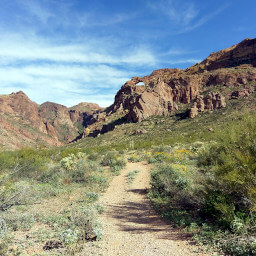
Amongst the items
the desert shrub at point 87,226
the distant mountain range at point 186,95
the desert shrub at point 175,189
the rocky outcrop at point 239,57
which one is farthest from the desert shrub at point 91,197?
the rocky outcrop at point 239,57

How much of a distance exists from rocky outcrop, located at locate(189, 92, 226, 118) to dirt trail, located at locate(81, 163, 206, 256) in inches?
2119

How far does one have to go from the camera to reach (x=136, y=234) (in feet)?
16.8

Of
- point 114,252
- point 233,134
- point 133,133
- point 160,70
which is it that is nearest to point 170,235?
point 114,252

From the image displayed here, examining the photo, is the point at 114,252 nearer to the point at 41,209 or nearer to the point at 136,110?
the point at 41,209

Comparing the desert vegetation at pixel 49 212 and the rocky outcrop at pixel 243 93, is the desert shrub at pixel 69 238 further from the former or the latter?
the rocky outcrop at pixel 243 93

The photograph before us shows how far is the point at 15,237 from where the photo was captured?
498 centimetres

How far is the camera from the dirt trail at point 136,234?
4184 millimetres

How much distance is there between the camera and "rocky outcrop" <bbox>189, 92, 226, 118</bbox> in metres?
57.1

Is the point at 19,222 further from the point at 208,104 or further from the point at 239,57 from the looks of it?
the point at 239,57

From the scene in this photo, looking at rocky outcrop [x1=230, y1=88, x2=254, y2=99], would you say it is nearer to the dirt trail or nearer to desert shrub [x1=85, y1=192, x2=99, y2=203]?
the dirt trail

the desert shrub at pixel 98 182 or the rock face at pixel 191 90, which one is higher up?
the rock face at pixel 191 90

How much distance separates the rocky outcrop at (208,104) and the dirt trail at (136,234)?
177ft

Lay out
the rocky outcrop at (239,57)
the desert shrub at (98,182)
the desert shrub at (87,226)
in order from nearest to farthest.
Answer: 1. the desert shrub at (87,226)
2. the desert shrub at (98,182)
3. the rocky outcrop at (239,57)

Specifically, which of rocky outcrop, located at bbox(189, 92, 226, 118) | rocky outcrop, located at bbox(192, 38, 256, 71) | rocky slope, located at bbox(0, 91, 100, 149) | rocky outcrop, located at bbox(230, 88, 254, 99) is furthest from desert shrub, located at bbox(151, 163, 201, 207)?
rocky slope, located at bbox(0, 91, 100, 149)
